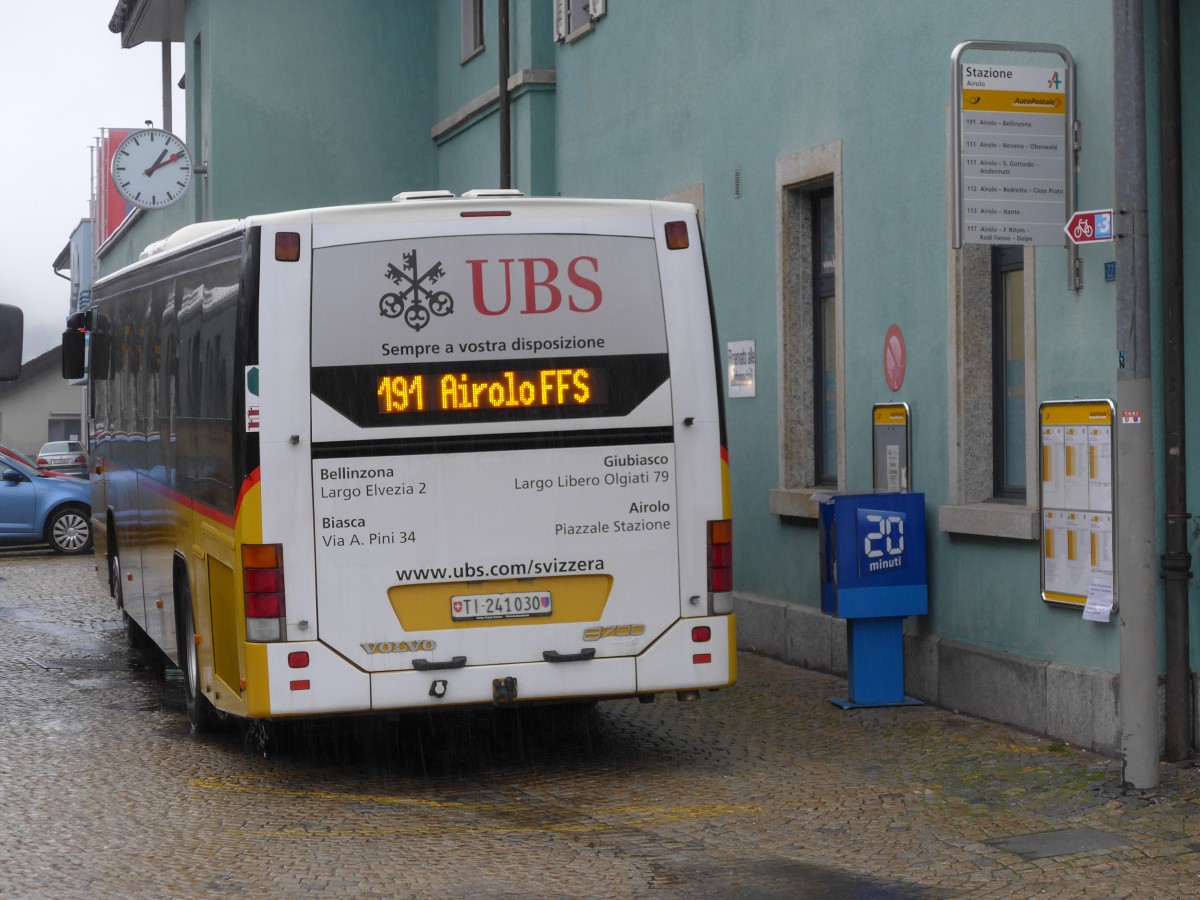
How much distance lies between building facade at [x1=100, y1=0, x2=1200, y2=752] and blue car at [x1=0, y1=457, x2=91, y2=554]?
897cm

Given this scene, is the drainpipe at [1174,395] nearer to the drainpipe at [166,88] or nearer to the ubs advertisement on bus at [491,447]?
the ubs advertisement on bus at [491,447]

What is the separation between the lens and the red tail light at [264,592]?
8898mm

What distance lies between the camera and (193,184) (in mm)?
27875

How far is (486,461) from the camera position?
30.0ft

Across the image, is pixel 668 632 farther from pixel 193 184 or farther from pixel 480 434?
pixel 193 184

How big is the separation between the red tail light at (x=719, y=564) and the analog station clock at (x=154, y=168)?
18828 mm

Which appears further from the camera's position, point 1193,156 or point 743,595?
point 743,595

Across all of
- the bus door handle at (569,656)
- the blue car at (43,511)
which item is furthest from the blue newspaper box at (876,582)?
the blue car at (43,511)

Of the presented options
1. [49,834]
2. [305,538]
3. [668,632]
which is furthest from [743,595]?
[49,834]

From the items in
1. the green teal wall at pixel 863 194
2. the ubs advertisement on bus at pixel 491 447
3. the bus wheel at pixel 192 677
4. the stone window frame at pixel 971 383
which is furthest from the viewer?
the stone window frame at pixel 971 383

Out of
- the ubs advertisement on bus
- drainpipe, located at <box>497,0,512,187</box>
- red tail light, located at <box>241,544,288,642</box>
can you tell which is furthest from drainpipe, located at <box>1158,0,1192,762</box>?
drainpipe, located at <box>497,0,512,187</box>

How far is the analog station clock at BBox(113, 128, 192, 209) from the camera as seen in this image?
1049 inches

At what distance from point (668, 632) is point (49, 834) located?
3.06m

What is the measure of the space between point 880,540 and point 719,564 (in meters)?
2.14
